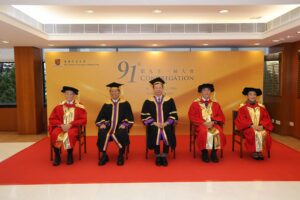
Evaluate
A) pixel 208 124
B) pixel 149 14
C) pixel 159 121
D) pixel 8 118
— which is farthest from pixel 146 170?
pixel 8 118

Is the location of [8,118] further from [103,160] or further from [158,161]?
[158,161]

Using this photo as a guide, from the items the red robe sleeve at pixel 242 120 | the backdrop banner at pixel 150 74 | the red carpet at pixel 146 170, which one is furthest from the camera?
the backdrop banner at pixel 150 74

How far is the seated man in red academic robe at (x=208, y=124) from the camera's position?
4.89 m

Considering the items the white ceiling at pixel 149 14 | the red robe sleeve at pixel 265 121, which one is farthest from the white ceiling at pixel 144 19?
the red robe sleeve at pixel 265 121

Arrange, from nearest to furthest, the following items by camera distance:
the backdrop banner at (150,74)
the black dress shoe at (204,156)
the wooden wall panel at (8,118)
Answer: the black dress shoe at (204,156) → the backdrop banner at (150,74) → the wooden wall panel at (8,118)

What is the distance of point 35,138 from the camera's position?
23.4ft

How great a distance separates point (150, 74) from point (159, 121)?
2.42 meters

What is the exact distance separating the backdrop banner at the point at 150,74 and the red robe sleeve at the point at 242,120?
2034 millimetres

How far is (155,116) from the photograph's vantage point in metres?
5.11

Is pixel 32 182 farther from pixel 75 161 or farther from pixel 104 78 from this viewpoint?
pixel 104 78

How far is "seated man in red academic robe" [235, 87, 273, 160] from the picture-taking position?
496 centimetres

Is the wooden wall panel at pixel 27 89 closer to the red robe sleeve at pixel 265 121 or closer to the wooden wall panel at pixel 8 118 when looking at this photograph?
the wooden wall panel at pixel 8 118

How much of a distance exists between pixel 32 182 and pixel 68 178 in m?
0.48

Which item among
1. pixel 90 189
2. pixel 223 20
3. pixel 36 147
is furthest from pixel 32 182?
pixel 223 20
